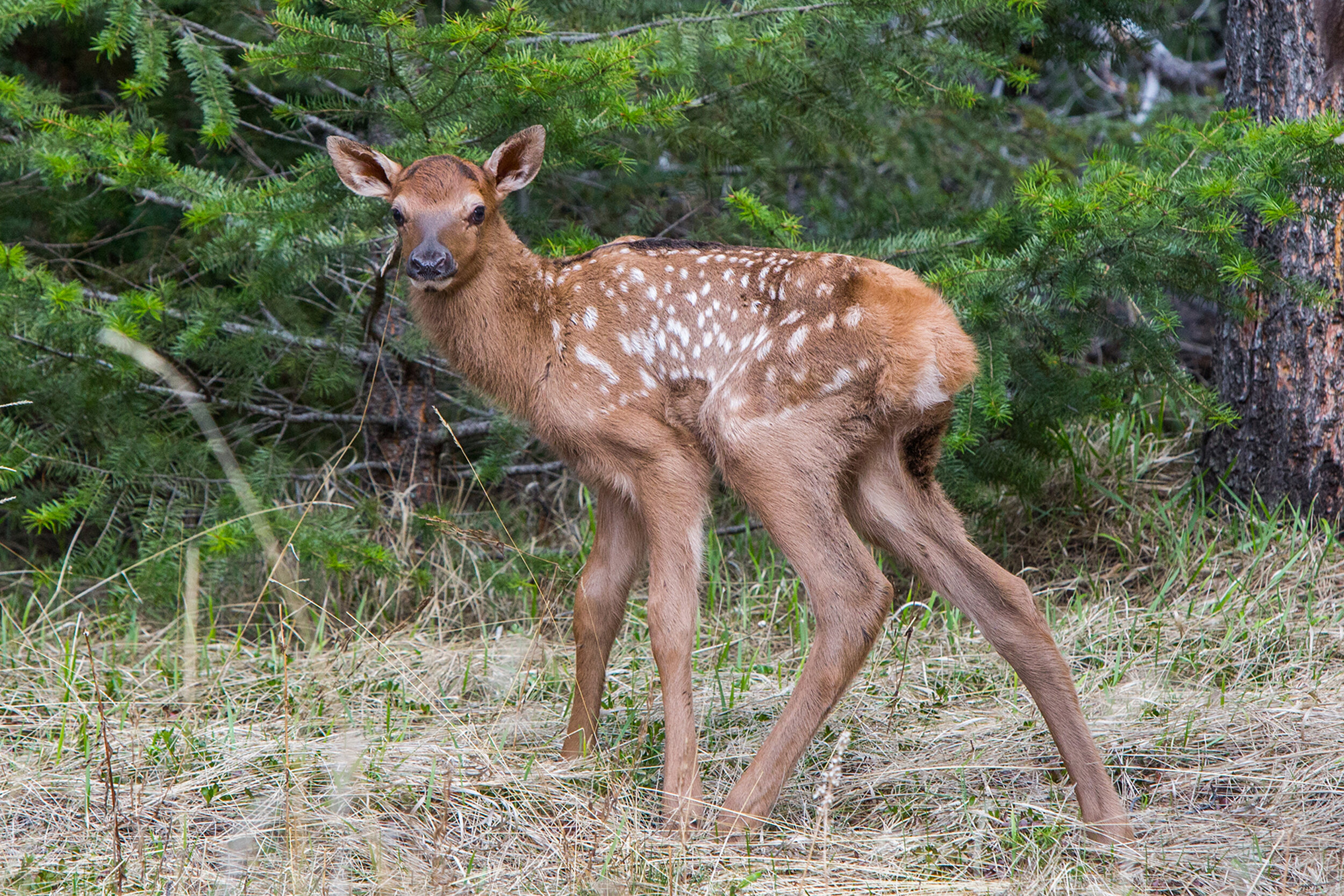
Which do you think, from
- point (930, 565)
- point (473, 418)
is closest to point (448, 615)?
point (473, 418)

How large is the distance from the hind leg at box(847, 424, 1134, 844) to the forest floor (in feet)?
0.59

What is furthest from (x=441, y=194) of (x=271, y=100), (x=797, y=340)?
(x=271, y=100)

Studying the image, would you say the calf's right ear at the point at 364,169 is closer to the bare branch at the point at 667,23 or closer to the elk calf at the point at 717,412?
the elk calf at the point at 717,412

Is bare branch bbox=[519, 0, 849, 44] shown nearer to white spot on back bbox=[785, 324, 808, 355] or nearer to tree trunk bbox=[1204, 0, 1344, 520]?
white spot on back bbox=[785, 324, 808, 355]

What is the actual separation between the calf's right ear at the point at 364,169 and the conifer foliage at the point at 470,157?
0.36 m

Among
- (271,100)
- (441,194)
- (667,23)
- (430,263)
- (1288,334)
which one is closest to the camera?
(430,263)

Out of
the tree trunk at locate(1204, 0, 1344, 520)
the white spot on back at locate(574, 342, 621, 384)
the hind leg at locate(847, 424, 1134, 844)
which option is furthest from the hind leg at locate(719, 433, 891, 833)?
the tree trunk at locate(1204, 0, 1344, 520)

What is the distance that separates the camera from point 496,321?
4.42 m

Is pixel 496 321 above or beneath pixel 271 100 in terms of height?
beneath

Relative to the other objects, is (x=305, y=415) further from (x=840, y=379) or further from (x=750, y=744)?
(x=840, y=379)

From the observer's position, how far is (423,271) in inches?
166

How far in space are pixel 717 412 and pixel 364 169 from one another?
1.66 meters

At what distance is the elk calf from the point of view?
395 cm

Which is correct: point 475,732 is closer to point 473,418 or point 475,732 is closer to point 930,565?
point 930,565
